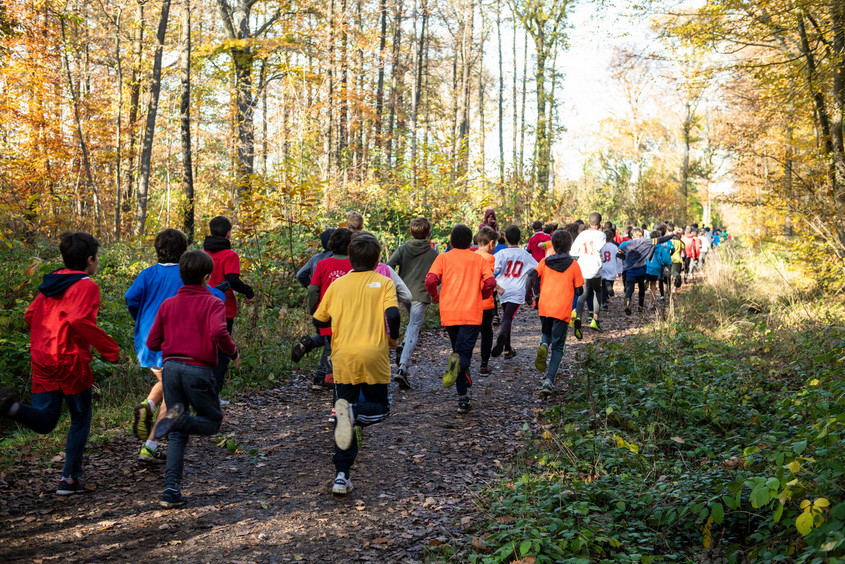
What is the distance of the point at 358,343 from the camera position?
4.85 m

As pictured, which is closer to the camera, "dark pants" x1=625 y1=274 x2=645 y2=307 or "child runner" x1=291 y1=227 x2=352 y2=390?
"child runner" x1=291 y1=227 x2=352 y2=390

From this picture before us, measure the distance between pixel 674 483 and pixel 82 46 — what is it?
19.7 meters

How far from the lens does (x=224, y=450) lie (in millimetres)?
6156

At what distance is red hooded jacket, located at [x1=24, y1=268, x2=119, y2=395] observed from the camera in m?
4.64

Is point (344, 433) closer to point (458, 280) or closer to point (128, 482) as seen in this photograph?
point (128, 482)

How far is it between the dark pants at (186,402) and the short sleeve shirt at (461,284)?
10.3ft

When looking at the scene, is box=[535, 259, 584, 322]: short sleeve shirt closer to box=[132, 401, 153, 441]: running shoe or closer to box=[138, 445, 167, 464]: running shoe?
box=[138, 445, 167, 464]: running shoe

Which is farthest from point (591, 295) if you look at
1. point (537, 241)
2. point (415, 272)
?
point (415, 272)

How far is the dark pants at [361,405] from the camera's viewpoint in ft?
16.3

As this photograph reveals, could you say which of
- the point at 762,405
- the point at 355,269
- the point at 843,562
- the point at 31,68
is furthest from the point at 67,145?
the point at 843,562

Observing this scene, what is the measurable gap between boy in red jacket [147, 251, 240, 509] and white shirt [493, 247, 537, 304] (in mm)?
5347

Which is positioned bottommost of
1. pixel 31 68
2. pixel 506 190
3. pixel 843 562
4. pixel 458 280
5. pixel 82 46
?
pixel 843 562

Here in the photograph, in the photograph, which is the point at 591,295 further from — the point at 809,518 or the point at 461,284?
the point at 809,518

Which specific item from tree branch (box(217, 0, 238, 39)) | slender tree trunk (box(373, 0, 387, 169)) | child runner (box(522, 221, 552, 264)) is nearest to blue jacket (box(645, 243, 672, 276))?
child runner (box(522, 221, 552, 264))
